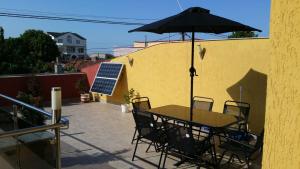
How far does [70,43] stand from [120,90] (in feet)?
268

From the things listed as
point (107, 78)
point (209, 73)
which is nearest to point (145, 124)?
point (209, 73)

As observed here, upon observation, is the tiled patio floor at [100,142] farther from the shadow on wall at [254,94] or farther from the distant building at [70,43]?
the distant building at [70,43]

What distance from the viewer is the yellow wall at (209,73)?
649 centimetres

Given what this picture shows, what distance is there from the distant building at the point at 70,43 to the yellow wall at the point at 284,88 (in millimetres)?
82999

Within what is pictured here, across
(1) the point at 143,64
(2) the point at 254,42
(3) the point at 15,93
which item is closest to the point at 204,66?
(2) the point at 254,42

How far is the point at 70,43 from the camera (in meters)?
87.9

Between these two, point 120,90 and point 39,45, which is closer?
point 120,90

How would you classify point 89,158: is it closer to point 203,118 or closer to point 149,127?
point 149,127

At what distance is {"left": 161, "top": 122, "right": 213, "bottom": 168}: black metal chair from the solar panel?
547cm

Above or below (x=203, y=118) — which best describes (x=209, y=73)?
above

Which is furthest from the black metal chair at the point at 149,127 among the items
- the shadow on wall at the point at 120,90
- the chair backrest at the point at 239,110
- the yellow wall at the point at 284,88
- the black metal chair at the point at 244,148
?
the shadow on wall at the point at 120,90

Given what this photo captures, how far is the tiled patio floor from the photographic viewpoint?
5.05 m

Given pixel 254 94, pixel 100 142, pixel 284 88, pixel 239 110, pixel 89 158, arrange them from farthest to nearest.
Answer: pixel 254 94
pixel 100 142
pixel 239 110
pixel 89 158
pixel 284 88

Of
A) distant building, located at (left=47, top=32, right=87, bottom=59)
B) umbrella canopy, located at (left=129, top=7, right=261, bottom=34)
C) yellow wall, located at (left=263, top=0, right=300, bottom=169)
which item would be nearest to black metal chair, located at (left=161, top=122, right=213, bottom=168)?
umbrella canopy, located at (left=129, top=7, right=261, bottom=34)
